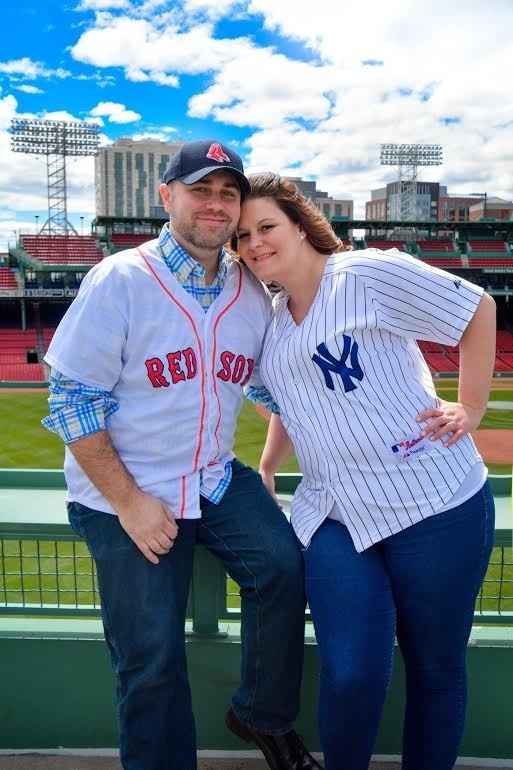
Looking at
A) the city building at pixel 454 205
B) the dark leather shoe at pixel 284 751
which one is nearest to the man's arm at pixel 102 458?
the dark leather shoe at pixel 284 751

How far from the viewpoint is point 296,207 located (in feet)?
7.64

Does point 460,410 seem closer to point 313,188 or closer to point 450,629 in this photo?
point 450,629

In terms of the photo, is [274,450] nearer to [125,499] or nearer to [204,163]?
[125,499]

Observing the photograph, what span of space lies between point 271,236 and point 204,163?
320 mm

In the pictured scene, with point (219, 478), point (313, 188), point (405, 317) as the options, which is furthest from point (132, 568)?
point (313, 188)

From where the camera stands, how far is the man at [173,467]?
7.06ft

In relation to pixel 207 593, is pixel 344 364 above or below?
above

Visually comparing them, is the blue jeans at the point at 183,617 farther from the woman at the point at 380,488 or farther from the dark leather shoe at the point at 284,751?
the woman at the point at 380,488

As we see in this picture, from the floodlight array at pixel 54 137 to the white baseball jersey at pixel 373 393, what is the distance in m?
54.1

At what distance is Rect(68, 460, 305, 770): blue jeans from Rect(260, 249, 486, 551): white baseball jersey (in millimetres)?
186

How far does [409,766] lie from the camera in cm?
222

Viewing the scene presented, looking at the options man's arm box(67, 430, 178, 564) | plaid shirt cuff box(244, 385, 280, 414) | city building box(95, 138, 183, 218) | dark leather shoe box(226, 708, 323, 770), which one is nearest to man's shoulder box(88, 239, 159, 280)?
man's arm box(67, 430, 178, 564)

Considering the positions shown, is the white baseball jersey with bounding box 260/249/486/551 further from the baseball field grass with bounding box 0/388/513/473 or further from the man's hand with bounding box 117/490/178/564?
the baseball field grass with bounding box 0/388/513/473

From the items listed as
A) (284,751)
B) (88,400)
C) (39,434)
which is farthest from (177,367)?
(39,434)
